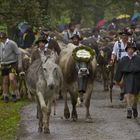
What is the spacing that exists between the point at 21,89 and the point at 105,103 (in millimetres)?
3269

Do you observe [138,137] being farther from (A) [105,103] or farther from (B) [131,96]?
(A) [105,103]

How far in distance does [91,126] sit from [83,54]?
183 cm

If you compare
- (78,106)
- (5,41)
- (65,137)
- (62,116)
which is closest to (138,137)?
(65,137)

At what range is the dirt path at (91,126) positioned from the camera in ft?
48.0

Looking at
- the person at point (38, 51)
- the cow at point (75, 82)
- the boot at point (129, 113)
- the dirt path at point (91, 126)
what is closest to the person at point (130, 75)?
the boot at point (129, 113)

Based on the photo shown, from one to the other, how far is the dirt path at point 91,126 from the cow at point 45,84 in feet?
1.31

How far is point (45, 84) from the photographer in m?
15.0

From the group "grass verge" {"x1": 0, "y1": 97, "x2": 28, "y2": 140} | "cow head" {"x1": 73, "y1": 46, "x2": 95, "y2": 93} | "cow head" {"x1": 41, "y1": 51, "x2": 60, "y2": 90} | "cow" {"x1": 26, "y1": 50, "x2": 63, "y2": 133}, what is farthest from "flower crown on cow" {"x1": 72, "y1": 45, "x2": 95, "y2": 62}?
"grass verge" {"x1": 0, "y1": 97, "x2": 28, "y2": 140}

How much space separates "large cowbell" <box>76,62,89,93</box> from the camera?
16672mm

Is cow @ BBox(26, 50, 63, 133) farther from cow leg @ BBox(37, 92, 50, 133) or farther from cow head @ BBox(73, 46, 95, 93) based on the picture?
cow head @ BBox(73, 46, 95, 93)

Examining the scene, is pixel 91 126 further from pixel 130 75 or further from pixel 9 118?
pixel 9 118

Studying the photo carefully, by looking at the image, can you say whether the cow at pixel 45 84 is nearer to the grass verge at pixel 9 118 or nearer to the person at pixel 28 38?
the grass verge at pixel 9 118

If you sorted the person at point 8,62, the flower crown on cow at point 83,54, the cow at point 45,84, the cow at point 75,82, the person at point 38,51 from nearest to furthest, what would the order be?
1. the cow at point 45,84
2. the person at point 38,51
3. the flower crown on cow at point 83,54
4. the cow at point 75,82
5. the person at point 8,62

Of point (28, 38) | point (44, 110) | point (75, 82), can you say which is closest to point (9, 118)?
point (75, 82)
